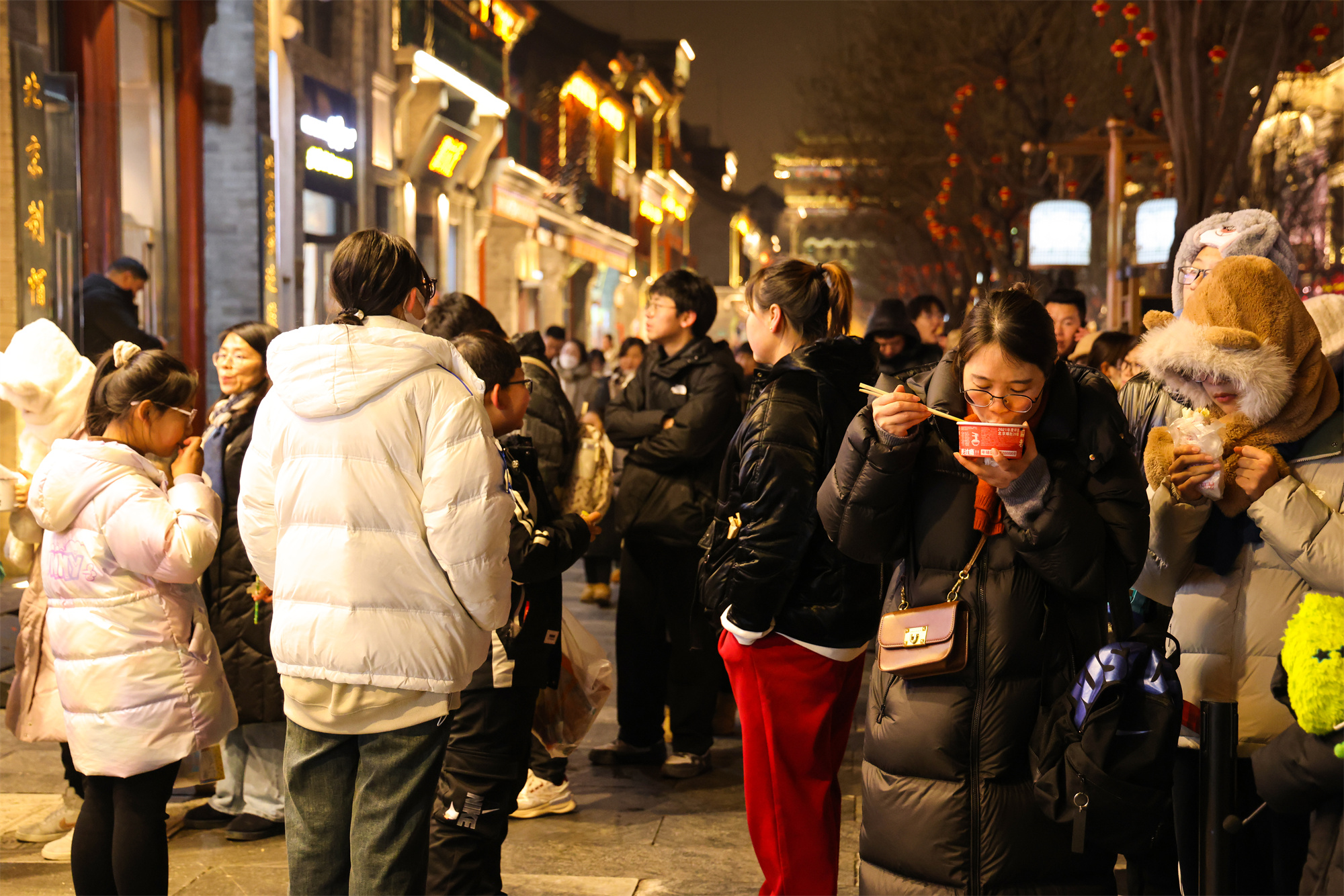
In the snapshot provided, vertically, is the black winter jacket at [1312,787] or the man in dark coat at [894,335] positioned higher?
the man in dark coat at [894,335]

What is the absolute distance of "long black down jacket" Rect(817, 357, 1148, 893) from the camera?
9.11ft

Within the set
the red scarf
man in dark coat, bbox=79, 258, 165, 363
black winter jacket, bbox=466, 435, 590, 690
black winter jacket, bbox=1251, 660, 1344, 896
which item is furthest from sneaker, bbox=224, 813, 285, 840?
man in dark coat, bbox=79, 258, 165, 363

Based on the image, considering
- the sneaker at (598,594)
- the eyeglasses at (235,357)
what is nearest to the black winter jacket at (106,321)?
the sneaker at (598,594)

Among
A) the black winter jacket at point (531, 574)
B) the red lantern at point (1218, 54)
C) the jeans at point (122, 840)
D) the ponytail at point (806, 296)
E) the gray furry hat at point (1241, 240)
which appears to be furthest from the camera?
the red lantern at point (1218, 54)

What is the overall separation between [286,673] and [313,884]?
552 millimetres

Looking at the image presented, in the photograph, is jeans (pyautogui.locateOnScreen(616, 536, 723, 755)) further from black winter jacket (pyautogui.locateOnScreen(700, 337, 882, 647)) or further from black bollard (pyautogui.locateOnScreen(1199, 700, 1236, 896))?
black bollard (pyautogui.locateOnScreen(1199, 700, 1236, 896))

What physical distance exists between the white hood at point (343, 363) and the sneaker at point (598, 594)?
282 inches

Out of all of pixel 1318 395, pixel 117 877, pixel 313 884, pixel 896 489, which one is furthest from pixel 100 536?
pixel 1318 395

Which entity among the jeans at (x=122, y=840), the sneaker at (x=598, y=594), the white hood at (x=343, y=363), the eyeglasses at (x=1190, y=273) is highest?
the eyeglasses at (x=1190, y=273)

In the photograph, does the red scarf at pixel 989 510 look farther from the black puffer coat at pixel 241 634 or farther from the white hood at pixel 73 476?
the black puffer coat at pixel 241 634

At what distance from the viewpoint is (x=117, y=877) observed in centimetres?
351

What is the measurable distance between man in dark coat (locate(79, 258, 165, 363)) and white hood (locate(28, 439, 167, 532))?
6.10 meters

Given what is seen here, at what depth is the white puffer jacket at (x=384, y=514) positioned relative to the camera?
295 cm

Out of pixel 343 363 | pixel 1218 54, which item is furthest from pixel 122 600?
pixel 1218 54
